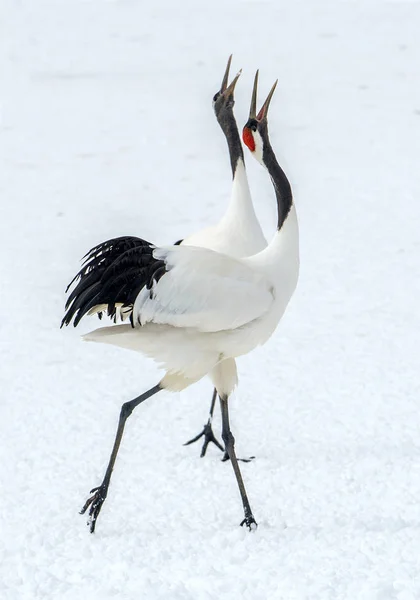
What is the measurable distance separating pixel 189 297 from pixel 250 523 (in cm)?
70

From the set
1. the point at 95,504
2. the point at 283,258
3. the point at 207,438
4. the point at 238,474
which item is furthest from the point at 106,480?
the point at 283,258

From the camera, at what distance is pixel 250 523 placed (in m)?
3.26

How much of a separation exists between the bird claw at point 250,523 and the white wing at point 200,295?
58 centimetres

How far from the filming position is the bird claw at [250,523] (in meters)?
3.25

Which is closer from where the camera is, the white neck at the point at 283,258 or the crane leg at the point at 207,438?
the white neck at the point at 283,258

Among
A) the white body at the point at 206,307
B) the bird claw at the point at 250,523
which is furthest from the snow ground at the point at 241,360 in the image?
the white body at the point at 206,307

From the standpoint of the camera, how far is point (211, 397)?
4152mm

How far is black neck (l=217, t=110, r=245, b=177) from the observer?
398cm

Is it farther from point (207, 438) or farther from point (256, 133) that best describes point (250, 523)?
point (256, 133)

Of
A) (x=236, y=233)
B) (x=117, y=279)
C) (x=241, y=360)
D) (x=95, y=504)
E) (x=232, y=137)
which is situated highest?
(x=232, y=137)

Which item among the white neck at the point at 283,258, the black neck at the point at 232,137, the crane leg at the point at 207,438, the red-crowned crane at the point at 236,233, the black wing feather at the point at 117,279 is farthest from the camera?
the black neck at the point at 232,137

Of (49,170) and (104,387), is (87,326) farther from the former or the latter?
(49,170)

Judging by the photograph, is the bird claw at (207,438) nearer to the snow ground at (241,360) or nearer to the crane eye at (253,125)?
the snow ground at (241,360)

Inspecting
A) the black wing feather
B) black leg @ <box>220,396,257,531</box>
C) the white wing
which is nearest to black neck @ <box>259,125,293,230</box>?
the white wing
